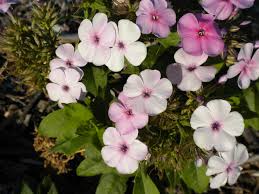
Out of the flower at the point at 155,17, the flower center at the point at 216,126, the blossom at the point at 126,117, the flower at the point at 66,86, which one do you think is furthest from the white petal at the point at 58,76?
the flower center at the point at 216,126

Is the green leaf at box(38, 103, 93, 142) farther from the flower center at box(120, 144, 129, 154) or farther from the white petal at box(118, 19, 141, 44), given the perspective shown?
the white petal at box(118, 19, 141, 44)

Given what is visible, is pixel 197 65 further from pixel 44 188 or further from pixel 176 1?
pixel 44 188

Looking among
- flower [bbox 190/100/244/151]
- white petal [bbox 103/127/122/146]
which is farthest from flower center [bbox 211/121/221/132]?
white petal [bbox 103/127/122/146]

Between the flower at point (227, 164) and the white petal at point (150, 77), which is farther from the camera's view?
the flower at point (227, 164)

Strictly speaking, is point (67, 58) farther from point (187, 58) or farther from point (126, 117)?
point (187, 58)

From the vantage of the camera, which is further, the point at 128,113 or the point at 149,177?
the point at 149,177

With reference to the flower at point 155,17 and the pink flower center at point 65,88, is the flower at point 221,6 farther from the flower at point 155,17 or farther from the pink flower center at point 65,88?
the pink flower center at point 65,88

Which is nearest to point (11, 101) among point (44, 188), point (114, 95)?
point (44, 188)

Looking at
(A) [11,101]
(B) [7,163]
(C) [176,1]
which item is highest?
(C) [176,1]
